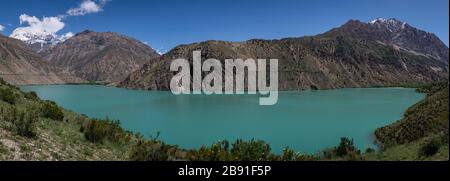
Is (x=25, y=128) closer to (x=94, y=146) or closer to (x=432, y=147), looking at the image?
(x=94, y=146)

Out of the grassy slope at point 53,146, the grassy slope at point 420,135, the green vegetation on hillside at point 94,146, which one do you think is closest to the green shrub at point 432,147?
the green vegetation on hillside at point 94,146

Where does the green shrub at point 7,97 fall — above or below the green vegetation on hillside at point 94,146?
above

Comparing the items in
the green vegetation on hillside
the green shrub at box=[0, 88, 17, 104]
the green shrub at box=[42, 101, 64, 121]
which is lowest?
the green vegetation on hillside

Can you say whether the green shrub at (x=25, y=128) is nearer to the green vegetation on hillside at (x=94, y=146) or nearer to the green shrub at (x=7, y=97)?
the green vegetation on hillside at (x=94, y=146)

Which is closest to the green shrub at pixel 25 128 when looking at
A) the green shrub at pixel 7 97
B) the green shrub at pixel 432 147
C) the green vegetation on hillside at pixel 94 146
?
the green vegetation on hillside at pixel 94 146

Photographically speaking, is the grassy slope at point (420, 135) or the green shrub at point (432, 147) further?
the green shrub at point (432, 147)

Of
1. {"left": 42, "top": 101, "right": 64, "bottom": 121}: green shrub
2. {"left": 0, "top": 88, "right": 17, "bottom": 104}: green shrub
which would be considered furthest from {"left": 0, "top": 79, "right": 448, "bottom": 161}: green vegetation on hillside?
{"left": 0, "top": 88, "right": 17, "bottom": 104}: green shrub

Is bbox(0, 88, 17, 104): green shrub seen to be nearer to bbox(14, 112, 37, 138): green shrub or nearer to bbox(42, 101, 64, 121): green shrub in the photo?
bbox(42, 101, 64, 121): green shrub

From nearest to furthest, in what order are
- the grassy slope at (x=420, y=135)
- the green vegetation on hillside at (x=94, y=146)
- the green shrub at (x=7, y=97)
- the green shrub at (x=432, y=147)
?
the grassy slope at (x=420, y=135), the green shrub at (x=432, y=147), the green vegetation on hillside at (x=94, y=146), the green shrub at (x=7, y=97)

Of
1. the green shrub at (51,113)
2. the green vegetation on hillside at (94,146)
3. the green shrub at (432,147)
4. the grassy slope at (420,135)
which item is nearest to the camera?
the grassy slope at (420,135)

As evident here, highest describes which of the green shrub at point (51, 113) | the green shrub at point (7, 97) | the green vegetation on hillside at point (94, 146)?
the green shrub at point (7, 97)
